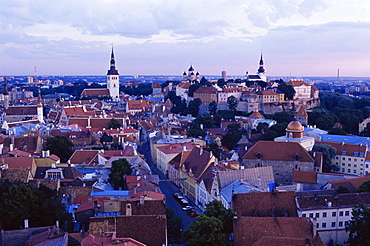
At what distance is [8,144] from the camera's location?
159 ft

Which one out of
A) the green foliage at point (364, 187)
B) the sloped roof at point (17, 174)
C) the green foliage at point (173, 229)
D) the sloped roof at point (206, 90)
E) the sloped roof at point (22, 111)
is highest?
the sloped roof at point (206, 90)

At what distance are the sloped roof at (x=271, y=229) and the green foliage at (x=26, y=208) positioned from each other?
10.6 metres

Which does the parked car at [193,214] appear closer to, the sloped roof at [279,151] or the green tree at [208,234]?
the green tree at [208,234]

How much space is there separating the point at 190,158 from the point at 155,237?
20.6m

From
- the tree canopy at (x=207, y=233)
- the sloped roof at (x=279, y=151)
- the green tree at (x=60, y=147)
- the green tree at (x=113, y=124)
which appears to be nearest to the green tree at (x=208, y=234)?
the tree canopy at (x=207, y=233)

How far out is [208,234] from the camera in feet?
73.9

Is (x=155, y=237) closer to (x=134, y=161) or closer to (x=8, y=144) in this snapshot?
(x=134, y=161)

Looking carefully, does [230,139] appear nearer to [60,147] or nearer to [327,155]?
[327,155]

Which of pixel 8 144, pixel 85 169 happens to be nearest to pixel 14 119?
pixel 8 144

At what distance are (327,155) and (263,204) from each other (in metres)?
23.6

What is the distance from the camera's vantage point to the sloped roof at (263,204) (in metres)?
26.6

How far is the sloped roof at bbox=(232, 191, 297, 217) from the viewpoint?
87.4 ft

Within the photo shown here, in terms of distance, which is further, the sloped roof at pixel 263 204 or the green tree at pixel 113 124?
the green tree at pixel 113 124

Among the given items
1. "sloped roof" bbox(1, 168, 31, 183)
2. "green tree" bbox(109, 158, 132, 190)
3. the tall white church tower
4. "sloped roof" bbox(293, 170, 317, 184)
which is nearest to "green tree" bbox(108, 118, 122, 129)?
"green tree" bbox(109, 158, 132, 190)
